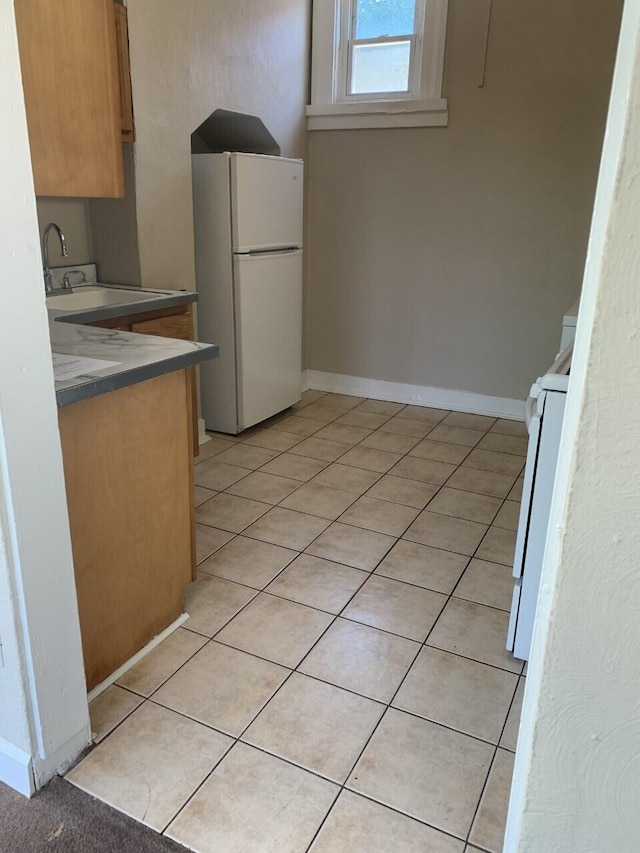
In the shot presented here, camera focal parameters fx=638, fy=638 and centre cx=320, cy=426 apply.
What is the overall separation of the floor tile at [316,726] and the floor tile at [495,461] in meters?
1.83

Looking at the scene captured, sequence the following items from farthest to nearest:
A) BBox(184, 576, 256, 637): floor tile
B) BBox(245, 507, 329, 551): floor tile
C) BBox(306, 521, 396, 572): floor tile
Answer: BBox(245, 507, 329, 551): floor tile
BBox(306, 521, 396, 572): floor tile
BBox(184, 576, 256, 637): floor tile

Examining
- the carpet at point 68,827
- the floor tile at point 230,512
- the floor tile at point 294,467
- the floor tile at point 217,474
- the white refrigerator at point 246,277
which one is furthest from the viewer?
the white refrigerator at point 246,277

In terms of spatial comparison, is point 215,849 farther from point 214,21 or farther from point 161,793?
point 214,21

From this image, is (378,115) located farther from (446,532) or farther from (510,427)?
(446,532)

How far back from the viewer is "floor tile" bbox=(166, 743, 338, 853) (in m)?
1.35

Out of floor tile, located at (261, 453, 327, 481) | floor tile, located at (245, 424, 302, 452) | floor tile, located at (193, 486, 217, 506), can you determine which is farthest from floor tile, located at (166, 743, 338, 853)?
floor tile, located at (245, 424, 302, 452)

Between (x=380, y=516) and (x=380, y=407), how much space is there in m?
1.60

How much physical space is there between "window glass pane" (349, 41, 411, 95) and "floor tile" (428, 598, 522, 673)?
3.20m

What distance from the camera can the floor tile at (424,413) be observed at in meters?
4.08

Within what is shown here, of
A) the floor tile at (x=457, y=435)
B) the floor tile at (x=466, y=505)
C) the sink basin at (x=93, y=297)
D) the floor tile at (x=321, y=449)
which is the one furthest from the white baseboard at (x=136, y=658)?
the floor tile at (x=457, y=435)

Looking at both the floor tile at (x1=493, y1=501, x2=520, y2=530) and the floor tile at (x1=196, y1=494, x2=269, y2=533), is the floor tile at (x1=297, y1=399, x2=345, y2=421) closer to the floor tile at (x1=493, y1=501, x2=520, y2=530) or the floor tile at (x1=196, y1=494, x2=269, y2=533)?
the floor tile at (x1=196, y1=494, x2=269, y2=533)

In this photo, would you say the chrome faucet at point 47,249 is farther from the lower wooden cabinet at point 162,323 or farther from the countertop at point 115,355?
the countertop at point 115,355

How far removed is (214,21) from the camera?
10.3 ft

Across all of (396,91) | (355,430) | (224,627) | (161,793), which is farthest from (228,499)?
(396,91)
